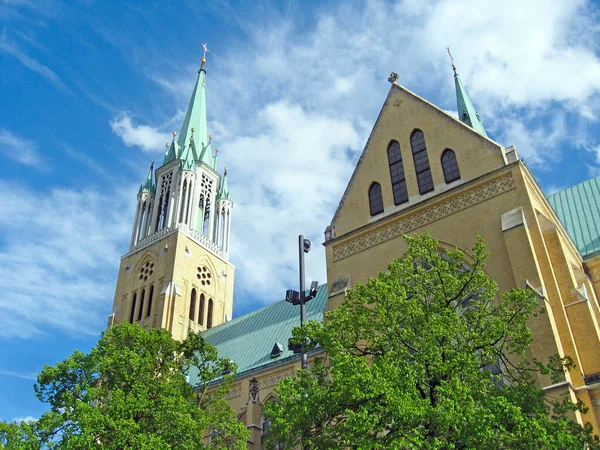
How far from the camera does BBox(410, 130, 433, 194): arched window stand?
67.3 ft

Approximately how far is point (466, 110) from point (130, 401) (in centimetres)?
2571

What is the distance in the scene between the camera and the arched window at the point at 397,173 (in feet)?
68.9

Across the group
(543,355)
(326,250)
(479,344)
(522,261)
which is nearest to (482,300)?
(479,344)

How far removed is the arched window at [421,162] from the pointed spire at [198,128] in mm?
32787

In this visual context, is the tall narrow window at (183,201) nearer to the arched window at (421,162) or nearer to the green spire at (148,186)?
the green spire at (148,186)

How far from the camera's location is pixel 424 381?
11.4 metres

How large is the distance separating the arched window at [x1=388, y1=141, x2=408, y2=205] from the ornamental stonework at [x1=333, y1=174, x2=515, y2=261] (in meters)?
1.24

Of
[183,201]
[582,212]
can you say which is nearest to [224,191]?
[183,201]

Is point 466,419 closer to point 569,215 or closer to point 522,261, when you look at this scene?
point 522,261

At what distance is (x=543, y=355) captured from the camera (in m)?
14.0

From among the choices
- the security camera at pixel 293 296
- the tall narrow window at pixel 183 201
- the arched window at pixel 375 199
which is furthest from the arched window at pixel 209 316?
the security camera at pixel 293 296

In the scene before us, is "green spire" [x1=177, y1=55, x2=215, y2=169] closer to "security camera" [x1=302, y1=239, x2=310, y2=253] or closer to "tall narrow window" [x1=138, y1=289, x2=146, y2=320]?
"tall narrow window" [x1=138, y1=289, x2=146, y2=320]

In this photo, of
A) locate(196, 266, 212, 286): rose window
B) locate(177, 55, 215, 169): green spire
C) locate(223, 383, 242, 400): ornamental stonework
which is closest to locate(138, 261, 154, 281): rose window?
locate(196, 266, 212, 286): rose window

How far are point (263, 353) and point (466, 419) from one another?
23039 millimetres
